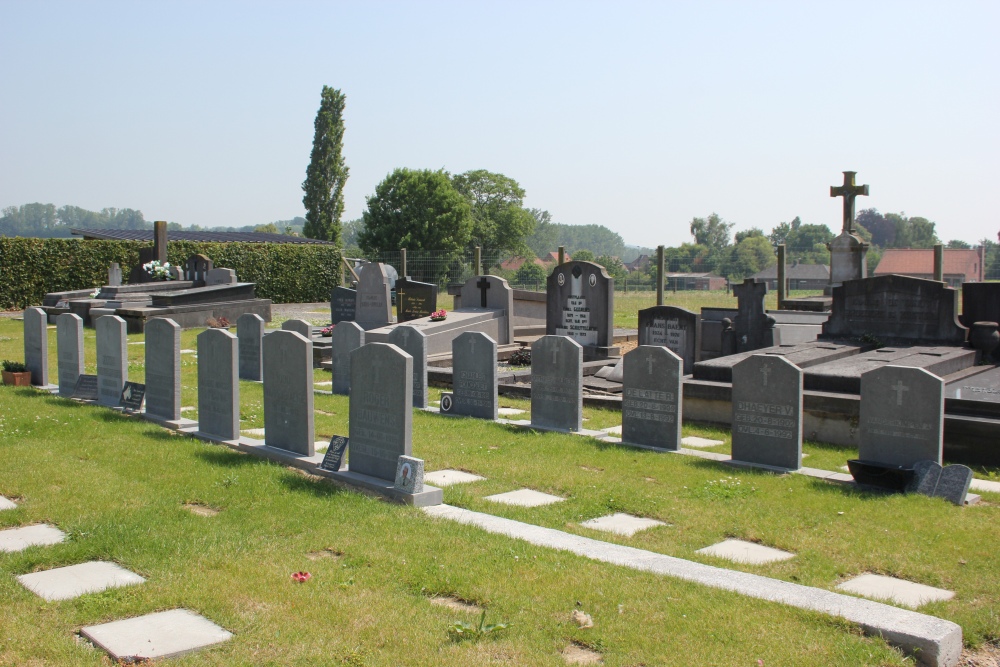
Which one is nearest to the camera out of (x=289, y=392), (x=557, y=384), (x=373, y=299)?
(x=289, y=392)

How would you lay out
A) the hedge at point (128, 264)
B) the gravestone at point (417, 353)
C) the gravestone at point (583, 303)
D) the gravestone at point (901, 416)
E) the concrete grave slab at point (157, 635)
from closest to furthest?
the concrete grave slab at point (157, 635) < the gravestone at point (901, 416) < the gravestone at point (417, 353) < the gravestone at point (583, 303) < the hedge at point (128, 264)

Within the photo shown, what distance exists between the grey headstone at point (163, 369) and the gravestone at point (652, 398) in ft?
15.9

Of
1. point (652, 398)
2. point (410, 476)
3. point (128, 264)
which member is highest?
point (128, 264)

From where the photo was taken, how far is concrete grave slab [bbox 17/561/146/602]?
185 inches

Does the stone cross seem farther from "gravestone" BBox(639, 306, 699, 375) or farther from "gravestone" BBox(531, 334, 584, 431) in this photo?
"gravestone" BBox(531, 334, 584, 431)

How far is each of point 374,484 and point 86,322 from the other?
1707cm

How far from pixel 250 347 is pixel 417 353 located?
3534 mm

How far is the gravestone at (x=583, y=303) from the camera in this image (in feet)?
46.8

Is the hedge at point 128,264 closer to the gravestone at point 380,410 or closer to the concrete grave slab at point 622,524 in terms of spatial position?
the gravestone at point 380,410

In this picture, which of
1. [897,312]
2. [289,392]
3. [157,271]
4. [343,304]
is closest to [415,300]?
[343,304]

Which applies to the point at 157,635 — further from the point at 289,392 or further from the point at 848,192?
the point at 848,192

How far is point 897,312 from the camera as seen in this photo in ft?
40.0

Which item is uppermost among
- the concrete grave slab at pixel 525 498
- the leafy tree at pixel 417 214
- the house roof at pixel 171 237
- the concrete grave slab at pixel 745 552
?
the leafy tree at pixel 417 214

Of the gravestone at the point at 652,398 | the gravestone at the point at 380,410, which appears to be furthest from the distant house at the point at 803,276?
the gravestone at the point at 380,410
